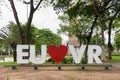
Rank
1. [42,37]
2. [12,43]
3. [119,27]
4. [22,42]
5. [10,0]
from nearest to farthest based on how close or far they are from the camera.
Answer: [10,0] → [22,42] → [12,43] → [119,27] → [42,37]

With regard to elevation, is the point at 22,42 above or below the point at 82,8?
below

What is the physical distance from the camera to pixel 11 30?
63875 mm

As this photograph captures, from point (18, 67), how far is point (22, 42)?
17.0 ft

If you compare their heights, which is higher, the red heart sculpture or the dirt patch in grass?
the red heart sculpture

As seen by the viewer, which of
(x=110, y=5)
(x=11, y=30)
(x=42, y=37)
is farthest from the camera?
(x=42, y=37)

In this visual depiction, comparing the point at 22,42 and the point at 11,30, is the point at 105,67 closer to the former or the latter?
the point at 22,42

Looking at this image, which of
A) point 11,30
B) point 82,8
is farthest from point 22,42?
point 11,30

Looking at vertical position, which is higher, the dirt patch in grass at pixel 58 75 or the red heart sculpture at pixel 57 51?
the red heart sculpture at pixel 57 51

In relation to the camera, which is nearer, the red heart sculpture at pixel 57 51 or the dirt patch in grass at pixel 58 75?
the dirt patch in grass at pixel 58 75

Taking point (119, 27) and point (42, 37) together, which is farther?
point (42, 37)

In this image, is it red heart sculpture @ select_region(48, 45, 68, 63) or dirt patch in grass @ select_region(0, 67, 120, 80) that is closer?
dirt patch in grass @ select_region(0, 67, 120, 80)

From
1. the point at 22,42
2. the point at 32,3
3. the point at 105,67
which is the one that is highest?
→ the point at 32,3

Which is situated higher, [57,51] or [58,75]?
[57,51]

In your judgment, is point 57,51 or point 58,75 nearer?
point 58,75
